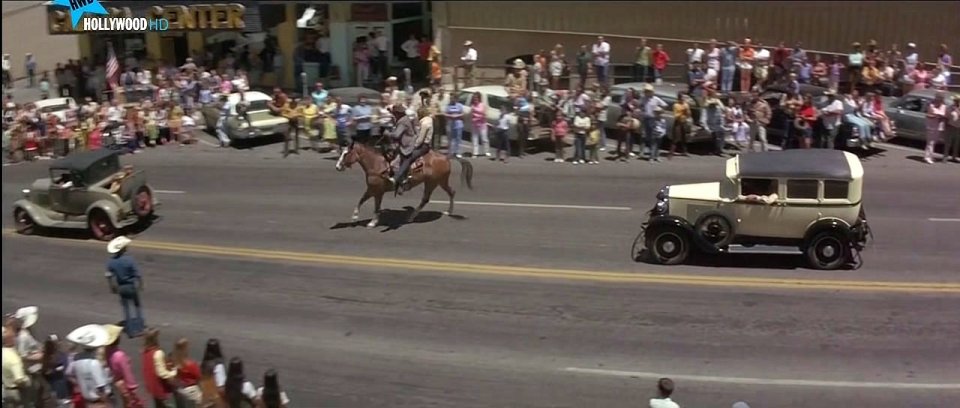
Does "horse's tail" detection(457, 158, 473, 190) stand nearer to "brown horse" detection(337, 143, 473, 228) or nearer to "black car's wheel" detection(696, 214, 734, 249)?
"brown horse" detection(337, 143, 473, 228)

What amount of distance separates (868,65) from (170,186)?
11869 mm

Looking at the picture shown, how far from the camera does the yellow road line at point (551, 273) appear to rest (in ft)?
39.8

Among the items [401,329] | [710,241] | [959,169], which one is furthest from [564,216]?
[959,169]

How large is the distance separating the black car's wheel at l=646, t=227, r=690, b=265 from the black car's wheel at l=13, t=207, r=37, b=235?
413 inches

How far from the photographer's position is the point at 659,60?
2000 centimetres

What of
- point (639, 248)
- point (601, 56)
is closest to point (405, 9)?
point (601, 56)

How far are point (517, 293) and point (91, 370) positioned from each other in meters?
5.62

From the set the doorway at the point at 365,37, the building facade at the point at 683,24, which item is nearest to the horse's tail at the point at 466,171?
the building facade at the point at 683,24

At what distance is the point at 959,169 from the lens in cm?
1229

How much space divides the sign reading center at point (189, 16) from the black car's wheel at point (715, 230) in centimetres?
678

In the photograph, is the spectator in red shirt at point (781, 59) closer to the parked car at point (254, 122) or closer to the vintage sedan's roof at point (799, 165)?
the vintage sedan's roof at point (799, 165)

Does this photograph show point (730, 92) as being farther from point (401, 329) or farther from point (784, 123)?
point (401, 329)

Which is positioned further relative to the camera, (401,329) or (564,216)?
(564,216)

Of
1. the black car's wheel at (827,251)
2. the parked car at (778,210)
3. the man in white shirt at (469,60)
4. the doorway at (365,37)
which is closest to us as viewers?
the parked car at (778,210)
